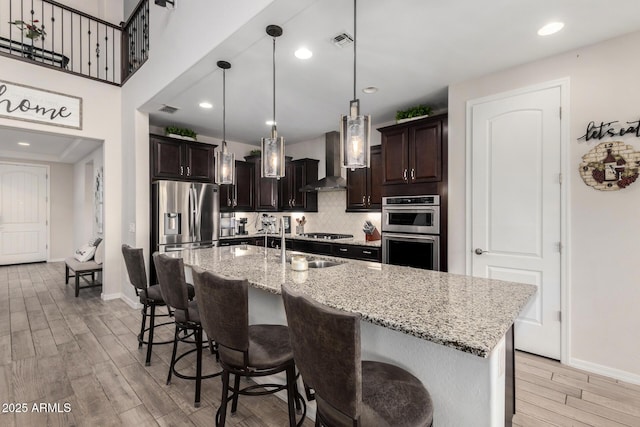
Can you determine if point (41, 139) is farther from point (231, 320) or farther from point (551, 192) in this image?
point (551, 192)

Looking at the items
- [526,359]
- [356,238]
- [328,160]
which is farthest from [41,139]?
[526,359]

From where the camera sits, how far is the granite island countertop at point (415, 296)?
3.53 ft

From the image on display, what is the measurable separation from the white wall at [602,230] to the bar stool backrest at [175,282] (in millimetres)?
3167

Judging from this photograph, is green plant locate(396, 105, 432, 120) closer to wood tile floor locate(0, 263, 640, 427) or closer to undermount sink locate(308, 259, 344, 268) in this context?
undermount sink locate(308, 259, 344, 268)

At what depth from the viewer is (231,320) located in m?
1.49

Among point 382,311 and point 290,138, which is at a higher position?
point 290,138

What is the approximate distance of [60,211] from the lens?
7.97m

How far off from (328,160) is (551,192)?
3.28m

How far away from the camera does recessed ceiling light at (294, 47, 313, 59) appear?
2.64 m

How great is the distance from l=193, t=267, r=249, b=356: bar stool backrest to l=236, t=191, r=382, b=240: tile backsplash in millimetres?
3584

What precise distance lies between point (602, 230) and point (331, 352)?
9.11ft

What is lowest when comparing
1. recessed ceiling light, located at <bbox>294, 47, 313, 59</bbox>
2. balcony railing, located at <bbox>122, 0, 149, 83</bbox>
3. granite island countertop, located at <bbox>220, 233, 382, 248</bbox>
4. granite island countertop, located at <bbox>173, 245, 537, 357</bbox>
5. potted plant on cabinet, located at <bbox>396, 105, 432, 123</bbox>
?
granite island countertop, located at <bbox>220, 233, 382, 248</bbox>

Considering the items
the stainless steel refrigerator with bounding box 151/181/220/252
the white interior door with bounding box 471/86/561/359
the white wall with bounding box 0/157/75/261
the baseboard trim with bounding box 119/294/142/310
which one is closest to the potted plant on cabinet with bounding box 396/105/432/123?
the white interior door with bounding box 471/86/561/359

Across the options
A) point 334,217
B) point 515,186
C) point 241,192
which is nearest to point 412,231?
point 515,186
